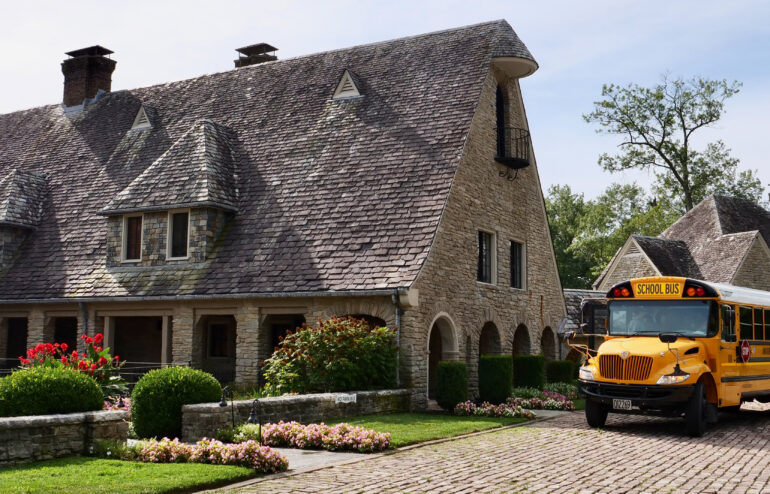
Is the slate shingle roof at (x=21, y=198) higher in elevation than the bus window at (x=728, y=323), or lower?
higher

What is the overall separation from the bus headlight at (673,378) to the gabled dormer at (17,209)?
18635 mm

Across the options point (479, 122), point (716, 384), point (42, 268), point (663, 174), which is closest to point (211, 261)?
point (42, 268)

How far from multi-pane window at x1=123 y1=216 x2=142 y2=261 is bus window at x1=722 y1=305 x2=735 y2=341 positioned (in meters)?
14.7

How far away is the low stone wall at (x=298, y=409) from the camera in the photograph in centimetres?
1189

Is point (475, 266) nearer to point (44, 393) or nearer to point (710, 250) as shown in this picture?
point (44, 393)

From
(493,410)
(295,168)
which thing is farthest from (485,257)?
(493,410)

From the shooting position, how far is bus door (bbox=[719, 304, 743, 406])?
1457cm

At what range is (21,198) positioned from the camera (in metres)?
24.3

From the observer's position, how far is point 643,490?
8656 mm

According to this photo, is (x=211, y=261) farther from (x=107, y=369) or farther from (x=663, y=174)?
(x=663, y=174)

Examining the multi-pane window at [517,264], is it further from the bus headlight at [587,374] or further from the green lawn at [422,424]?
the bus headlight at [587,374]

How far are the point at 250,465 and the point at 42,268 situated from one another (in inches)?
603

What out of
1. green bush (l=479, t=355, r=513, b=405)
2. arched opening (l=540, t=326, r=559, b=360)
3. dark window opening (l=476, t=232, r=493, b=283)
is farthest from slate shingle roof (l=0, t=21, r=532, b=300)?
arched opening (l=540, t=326, r=559, b=360)

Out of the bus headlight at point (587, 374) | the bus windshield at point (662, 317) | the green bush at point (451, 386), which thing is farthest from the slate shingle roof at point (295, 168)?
the bus windshield at point (662, 317)
